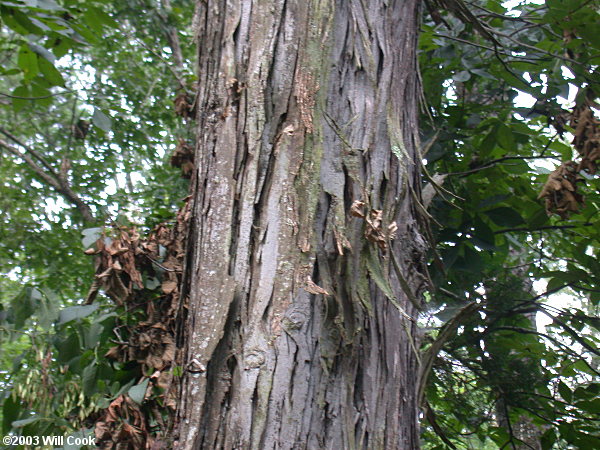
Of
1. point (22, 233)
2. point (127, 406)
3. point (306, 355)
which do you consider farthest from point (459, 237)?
point (22, 233)

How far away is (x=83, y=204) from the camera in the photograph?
4.57 metres

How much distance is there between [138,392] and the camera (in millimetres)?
2031

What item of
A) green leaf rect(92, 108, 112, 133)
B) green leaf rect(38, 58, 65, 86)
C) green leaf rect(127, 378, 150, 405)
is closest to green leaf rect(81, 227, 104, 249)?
green leaf rect(127, 378, 150, 405)

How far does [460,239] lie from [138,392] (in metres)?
1.70

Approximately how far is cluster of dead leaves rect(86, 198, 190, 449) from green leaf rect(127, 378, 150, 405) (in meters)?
0.02

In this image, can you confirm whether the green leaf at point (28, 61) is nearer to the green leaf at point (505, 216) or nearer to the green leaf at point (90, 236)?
the green leaf at point (90, 236)

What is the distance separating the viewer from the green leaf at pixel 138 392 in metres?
2.01

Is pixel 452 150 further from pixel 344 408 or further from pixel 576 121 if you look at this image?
pixel 344 408

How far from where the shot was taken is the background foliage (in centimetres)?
238

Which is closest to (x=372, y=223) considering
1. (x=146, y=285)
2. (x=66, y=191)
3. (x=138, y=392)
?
(x=138, y=392)

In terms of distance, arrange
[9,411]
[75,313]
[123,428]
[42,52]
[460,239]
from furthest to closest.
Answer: [460,239] → [42,52] → [9,411] → [75,313] → [123,428]

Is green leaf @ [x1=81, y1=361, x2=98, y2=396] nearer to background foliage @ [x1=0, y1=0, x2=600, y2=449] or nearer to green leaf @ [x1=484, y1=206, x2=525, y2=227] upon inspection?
background foliage @ [x1=0, y1=0, x2=600, y2=449]

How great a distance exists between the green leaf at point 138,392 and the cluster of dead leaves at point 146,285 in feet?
0.07

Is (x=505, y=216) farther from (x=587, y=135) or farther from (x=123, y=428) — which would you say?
(x=123, y=428)
